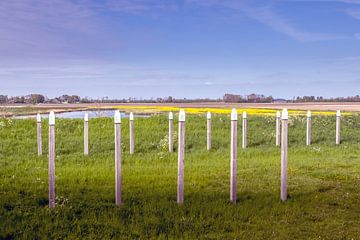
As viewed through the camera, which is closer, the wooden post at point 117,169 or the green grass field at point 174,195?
the green grass field at point 174,195

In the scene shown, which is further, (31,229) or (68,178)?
Result: (68,178)

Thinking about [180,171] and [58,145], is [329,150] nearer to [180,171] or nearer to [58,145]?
[58,145]

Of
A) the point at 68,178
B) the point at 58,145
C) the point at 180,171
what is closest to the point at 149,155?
the point at 58,145

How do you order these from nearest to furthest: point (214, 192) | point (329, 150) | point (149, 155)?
point (214, 192) → point (149, 155) → point (329, 150)

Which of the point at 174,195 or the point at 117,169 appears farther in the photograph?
the point at 174,195

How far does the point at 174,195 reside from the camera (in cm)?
1073

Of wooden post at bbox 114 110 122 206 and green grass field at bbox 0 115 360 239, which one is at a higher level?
wooden post at bbox 114 110 122 206

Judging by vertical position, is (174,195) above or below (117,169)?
below

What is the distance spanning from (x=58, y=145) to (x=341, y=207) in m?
14.2

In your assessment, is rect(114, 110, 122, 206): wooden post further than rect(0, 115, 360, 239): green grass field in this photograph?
Yes

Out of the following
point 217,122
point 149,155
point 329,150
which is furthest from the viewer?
point 217,122

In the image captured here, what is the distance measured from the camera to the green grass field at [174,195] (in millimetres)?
8281

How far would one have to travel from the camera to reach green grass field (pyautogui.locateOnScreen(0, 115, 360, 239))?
8.28 meters

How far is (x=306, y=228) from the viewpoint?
859cm
